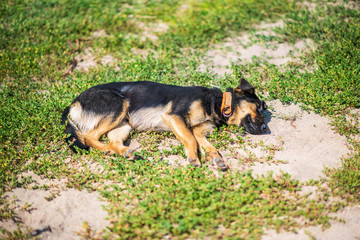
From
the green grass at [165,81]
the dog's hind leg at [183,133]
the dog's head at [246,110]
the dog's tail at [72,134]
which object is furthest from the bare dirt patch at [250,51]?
the dog's tail at [72,134]

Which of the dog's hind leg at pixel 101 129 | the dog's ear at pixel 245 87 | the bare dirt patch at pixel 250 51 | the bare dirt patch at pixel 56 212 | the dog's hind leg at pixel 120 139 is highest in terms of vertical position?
the dog's ear at pixel 245 87

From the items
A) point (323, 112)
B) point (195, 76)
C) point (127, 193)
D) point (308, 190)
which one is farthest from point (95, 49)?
point (308, 190)

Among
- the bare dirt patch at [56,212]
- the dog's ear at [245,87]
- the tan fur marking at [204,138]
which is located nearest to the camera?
the bare dirt patch at [56,212]

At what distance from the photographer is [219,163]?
15.4 feet

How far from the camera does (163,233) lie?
12.1 feet

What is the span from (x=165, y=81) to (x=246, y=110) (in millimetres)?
2224

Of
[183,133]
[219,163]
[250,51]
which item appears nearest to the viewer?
[219,163]

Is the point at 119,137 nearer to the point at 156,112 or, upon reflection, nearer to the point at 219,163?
the point at 156,112

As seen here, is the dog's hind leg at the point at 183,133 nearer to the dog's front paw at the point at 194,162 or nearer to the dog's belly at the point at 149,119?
the dog's front paw at the point at 194,162

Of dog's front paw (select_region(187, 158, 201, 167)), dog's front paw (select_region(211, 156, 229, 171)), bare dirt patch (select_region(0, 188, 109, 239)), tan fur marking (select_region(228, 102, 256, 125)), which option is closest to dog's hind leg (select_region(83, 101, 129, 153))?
bare dirt patch (select_region(0, 188, 109, 239))

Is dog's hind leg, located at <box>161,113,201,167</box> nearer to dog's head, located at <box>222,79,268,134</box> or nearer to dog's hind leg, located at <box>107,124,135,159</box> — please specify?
dog's hind leg, located at <box>107,124,135,159</box>

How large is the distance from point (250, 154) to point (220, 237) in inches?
69.3

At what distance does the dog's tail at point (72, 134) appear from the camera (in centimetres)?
510

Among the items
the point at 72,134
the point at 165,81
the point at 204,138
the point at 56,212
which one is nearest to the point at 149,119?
the point at 204,138
